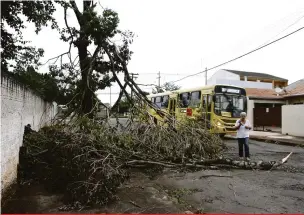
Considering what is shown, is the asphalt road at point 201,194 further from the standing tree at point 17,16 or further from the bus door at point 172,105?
the bus door at point 172,105

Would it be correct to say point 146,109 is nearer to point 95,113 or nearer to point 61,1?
point 95,113

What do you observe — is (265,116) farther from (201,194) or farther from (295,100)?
(201,194)

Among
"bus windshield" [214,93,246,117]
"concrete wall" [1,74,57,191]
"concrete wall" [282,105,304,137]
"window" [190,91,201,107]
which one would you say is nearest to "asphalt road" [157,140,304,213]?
"concrete wall" [1,74,57,191]

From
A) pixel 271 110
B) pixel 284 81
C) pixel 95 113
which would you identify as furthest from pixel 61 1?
pixel 284 81

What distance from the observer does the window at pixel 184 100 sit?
17.9 m

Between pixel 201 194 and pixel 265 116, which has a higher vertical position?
pixel 265 116

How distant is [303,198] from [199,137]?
152 inches

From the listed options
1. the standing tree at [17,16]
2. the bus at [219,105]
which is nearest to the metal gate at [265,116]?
the bus at [219,105]

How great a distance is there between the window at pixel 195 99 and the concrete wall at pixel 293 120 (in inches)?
245

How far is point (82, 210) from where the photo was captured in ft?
16.2

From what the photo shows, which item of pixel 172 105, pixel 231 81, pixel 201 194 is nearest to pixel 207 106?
pixel 172 105

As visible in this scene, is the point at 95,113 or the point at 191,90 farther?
the point at 191,90

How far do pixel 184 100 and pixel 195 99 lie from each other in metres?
1.35

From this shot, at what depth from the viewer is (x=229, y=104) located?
15867 mm
